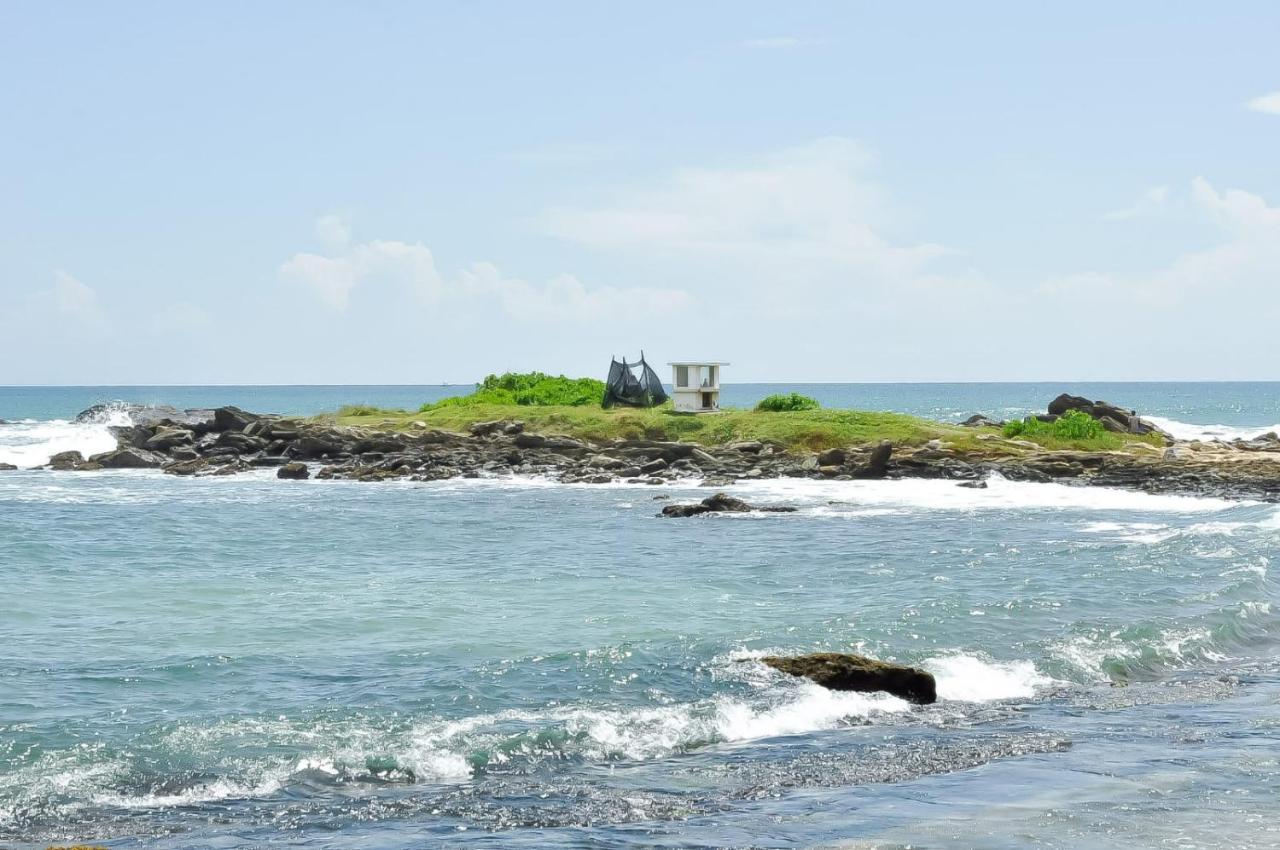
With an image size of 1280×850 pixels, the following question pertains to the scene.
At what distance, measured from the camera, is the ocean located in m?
11.6

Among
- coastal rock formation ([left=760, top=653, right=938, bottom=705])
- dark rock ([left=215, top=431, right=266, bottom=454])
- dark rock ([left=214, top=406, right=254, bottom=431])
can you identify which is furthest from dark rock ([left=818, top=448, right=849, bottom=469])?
coastal rock formation ([left=760, top=653, right=938, bottom=705])

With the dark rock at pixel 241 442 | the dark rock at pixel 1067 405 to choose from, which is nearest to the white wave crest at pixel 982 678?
the dark rock at pixel 241 442

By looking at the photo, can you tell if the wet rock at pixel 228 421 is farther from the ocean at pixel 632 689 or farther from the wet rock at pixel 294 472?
the ocean at pixel 632 689

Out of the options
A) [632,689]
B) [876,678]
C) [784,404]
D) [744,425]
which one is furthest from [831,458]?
[632,689]

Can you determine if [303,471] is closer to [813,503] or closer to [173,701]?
[813,503]

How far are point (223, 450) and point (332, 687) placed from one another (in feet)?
140

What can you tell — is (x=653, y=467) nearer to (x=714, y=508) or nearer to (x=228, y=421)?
(x=714, y=508)

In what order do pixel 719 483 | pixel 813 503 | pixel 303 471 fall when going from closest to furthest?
pixel 813 503 < pixel 719 483 < pixel 303 471

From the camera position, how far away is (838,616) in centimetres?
2144

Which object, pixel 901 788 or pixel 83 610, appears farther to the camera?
pixel 83 610

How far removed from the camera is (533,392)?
67.9m

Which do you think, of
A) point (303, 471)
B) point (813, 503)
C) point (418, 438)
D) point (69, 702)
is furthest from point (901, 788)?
point (418, 438)

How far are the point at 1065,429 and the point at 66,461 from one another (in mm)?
42711

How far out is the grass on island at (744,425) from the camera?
5188cm
